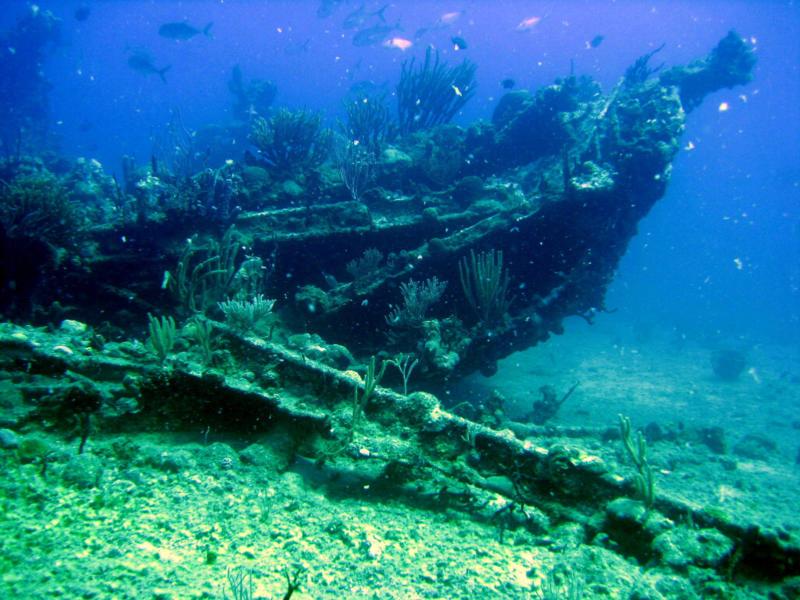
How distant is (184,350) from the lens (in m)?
4.57

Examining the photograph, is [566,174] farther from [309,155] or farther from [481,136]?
[309,155]

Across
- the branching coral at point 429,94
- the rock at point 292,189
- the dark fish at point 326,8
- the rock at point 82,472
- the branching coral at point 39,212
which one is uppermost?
the dark fish at point 326,8

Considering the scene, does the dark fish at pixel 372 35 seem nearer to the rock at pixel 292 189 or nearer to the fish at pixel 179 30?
the fish at pixel 179 30

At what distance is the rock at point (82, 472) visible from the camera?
2713mm

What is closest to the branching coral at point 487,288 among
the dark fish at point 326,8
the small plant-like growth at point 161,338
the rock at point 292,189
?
the rock at point 292,189

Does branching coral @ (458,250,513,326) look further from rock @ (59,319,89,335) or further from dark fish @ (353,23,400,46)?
dark fish @ (353,23,400,46)

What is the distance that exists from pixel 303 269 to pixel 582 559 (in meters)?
6.04

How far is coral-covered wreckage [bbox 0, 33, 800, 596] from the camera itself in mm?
3391

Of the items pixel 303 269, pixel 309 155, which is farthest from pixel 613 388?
pixel 309 155

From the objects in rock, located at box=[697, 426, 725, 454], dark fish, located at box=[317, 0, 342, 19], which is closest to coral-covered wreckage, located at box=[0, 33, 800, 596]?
rock, located at box=[697, 426, 725, 454]

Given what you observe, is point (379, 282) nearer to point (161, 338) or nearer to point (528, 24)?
point (161, 338)

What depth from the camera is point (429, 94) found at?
12.9m

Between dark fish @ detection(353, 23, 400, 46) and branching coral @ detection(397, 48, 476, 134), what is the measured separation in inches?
501

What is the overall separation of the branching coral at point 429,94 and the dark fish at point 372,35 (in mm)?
12715
